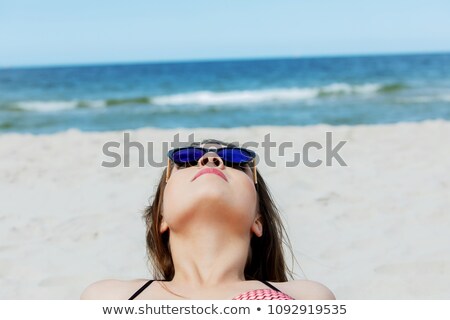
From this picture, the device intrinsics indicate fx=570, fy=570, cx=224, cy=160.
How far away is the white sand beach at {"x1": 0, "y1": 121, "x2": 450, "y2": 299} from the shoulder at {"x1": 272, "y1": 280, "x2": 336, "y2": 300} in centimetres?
78

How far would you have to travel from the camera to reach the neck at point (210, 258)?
207 cm

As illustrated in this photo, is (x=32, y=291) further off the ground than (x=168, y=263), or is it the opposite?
(x=168, y=263)

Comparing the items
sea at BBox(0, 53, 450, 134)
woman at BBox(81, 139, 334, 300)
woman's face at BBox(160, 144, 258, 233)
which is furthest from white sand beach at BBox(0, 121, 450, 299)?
sea at BBox(0, 53, 450, 134)

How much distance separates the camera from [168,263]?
2.40m

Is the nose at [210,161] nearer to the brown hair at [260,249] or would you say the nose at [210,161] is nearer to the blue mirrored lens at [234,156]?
the blue mirrored lens at [234,156]

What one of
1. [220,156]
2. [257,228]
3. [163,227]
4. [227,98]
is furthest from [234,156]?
[227,98]

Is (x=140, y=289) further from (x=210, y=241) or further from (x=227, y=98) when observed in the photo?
(x=227, y=98)

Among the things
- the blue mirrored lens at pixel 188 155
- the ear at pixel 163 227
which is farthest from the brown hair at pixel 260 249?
the blue mirrored lens at pixel 188 155

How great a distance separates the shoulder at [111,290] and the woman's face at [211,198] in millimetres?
261

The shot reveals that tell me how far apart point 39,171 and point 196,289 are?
3748mm

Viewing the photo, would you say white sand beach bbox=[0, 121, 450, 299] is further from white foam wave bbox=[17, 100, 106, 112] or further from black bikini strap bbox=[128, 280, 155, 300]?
white foam wave bbox=[17, 100, 106, 112]

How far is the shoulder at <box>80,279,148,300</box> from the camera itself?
6.61 feet

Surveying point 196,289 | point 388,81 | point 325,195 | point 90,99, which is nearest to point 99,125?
point 90,99
